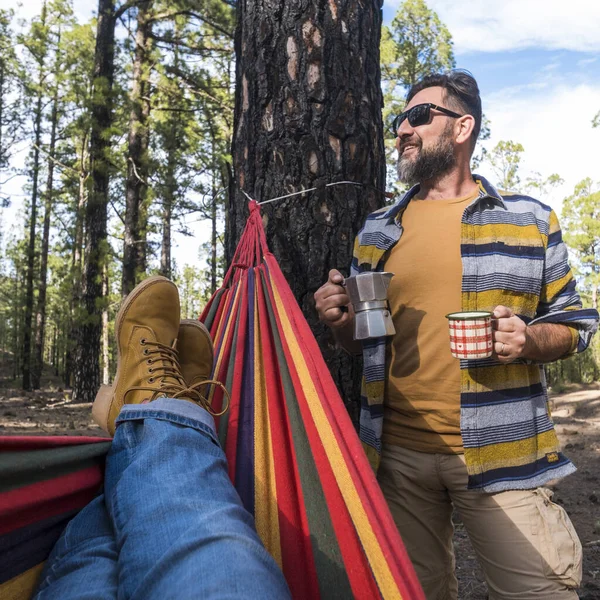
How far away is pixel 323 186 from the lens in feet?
6.33

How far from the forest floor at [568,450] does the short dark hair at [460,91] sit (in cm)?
207

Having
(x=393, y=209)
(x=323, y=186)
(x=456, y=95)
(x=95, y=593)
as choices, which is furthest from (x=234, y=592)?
(x=456, y=95)

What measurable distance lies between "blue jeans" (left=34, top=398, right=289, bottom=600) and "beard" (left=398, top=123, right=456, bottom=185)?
101 centimetres

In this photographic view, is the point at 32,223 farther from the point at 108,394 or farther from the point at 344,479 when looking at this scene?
the point at 344,479

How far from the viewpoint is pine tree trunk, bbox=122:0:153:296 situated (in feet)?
27.5

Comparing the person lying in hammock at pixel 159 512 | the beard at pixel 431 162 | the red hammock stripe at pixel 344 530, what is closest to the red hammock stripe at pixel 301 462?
the red hammock stripe at pixel 344 530

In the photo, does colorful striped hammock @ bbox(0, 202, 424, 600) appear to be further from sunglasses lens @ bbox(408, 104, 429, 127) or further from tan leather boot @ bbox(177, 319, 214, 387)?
sunglasses lens @ bbox(408, 104, 429, 127)

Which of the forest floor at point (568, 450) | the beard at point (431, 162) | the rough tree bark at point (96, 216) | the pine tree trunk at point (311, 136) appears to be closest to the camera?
the beard at point (431, 162)

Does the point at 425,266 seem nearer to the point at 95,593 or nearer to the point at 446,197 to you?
the point at 446,197

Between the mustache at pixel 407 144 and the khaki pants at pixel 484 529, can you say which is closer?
the khaki pants at pixel 484 529

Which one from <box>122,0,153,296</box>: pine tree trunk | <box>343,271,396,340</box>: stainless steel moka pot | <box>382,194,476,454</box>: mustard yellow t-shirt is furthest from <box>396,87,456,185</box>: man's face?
<box>122,0,153,296</box>: pine tree trunk

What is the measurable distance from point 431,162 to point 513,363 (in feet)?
2.20

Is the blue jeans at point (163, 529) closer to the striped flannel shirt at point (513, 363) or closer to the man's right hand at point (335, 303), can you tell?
the man's right hand at point (335, 303)

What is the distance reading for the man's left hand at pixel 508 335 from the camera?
1.38 meters
